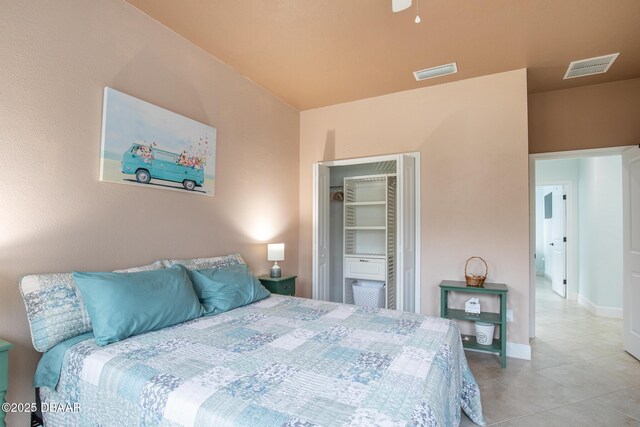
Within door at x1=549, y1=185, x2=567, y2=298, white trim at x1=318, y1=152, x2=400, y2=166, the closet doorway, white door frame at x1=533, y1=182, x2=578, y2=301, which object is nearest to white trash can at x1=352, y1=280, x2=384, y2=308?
the closet doorway

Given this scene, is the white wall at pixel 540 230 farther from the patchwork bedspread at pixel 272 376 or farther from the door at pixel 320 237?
the patchwork bedspread at pixel 272 376

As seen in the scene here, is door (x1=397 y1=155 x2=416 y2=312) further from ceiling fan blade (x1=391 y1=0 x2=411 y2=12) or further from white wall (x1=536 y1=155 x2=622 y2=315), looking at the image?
white wall (x1=536 y1=155 x2=622 y2=315)

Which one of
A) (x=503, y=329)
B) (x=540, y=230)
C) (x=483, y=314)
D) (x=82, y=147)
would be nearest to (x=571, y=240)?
(x=540, y=230)

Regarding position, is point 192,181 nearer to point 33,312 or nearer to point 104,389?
point 33,312

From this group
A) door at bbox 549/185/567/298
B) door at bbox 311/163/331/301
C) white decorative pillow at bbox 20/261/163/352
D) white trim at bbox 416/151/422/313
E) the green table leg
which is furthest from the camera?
door at bbox 549/185/567/298

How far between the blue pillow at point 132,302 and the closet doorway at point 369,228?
7.25ft

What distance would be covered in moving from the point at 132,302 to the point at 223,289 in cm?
70

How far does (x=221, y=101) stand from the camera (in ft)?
10.5

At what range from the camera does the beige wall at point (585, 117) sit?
3.52 meters

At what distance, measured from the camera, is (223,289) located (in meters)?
2.42

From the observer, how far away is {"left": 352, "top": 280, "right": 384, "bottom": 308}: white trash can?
451 centimetres

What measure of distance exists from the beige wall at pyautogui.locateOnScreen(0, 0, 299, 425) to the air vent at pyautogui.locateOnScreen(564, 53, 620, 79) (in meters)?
3.45

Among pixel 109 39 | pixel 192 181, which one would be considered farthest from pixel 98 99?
pixel 192 181

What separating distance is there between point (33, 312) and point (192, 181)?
145 cm
